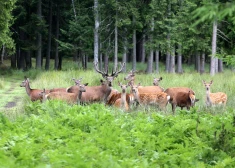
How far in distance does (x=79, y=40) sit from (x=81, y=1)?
556 cm

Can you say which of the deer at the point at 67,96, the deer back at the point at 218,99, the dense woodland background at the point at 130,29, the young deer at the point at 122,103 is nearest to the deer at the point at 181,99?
the deer back at the point at 218,99

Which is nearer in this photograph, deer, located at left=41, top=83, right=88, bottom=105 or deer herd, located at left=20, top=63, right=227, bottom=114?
deer herd, located at left=20, top=63, right=227, bottom=114

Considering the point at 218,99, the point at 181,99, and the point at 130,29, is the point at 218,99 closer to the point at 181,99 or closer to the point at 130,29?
the point at 181,99

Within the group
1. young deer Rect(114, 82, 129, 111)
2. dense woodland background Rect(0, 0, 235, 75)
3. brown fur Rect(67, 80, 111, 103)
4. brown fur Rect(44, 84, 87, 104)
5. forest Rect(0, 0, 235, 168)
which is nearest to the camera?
forest Rect(0, 0, 235, 168)

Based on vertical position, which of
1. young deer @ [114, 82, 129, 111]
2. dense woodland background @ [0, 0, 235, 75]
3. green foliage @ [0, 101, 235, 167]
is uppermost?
dense woodland background @ [0, 0, 235, 75]

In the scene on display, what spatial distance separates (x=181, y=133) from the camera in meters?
7.77

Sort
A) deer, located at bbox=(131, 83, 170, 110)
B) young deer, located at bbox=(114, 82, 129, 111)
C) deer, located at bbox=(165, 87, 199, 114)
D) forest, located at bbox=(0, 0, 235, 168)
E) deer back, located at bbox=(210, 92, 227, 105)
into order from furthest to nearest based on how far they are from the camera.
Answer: deer, located at bbox=(165, 87, 199, 114) → deer back, located at bbox=(210, 92, 227, 105) → deer, located at bbox=(131, 83, 170, 110) → young deer, located at bbox=(114, 82, 129, 111) → forest, located at bbox=(0, 0, 235, 168)

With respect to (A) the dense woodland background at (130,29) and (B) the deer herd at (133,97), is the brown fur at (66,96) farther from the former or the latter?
(A) the dense woodland background at (130,29)

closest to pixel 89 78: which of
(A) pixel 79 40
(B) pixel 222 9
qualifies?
(A) pixel 79 40

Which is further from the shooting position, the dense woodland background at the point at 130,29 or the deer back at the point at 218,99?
the dense woodland background at the point at 130,29

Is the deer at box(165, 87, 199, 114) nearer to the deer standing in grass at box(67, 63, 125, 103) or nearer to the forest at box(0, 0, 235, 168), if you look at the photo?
the forest at box(0, 0, 235, 168)

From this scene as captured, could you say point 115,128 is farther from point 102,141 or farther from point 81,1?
point 81,1

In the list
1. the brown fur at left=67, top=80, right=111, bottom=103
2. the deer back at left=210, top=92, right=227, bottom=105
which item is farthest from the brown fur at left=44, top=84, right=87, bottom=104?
the deer back at left=210, top=92, right=227, bottom=105

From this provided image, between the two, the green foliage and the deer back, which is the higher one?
the green foliage
